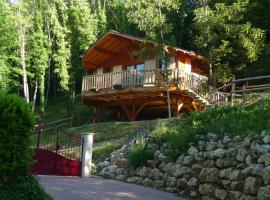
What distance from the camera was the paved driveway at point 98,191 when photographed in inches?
426

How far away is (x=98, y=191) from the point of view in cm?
1159

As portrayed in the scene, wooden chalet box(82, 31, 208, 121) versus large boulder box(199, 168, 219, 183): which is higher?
wooden chalet box(82, 31, 208, 121)

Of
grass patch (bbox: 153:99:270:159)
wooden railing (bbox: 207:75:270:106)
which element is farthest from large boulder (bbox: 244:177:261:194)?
wooden railing (bbox: 207:75:270:106)

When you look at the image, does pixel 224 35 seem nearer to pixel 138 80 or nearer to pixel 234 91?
pixel 138 80

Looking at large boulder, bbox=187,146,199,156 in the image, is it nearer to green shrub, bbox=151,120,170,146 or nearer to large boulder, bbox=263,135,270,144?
green shrub, bbox=151,120,170,146

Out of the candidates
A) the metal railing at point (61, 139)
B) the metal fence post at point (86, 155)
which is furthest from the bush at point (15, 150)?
the metal fence post at point (86, 155)

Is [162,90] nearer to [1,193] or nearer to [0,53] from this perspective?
[0,53]

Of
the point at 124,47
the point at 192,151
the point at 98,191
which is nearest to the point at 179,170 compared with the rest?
the point at 192,151

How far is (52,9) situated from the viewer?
33844mm

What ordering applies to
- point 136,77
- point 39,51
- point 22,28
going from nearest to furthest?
point 136,77
point 22,28
point 39,51

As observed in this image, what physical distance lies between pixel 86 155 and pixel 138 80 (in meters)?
10.3

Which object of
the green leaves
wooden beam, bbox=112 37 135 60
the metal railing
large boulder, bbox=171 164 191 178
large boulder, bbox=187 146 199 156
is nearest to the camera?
large boulder, bbox=171 164 191 178

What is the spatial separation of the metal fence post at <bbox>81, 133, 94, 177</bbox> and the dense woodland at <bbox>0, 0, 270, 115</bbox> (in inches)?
319

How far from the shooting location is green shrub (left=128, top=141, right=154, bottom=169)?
1388cm
